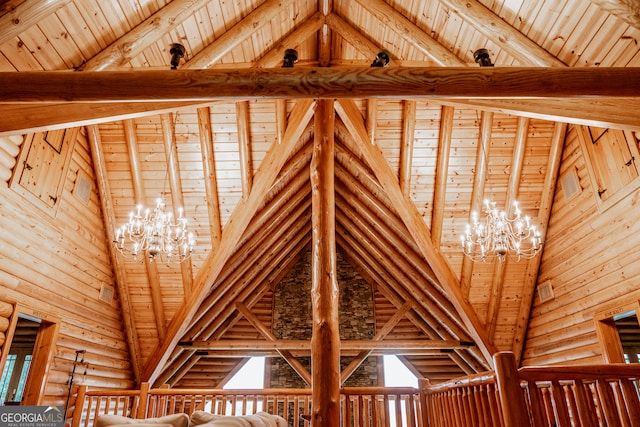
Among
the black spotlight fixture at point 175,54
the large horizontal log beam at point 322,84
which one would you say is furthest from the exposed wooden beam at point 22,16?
the black spotlight fixture at point 175,54

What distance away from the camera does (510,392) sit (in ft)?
7.45

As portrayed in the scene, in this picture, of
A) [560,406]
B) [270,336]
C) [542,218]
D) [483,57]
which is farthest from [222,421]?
[270,336]

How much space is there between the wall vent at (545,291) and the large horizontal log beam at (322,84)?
4.16 meters

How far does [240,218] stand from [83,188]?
88.3 inches

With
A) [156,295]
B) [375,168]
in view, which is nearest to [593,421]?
[375,168]

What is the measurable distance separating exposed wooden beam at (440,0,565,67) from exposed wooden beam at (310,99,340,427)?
7.23 ft

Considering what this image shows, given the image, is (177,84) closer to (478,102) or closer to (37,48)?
(37,48)

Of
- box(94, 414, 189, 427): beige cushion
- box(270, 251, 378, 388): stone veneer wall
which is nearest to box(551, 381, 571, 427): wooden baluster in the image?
box(94, 414, 189, 427): beige cushion

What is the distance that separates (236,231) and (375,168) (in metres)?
2.34

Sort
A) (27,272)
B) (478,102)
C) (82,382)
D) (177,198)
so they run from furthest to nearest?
(177,198), (82,382), (27,272), (478,102)

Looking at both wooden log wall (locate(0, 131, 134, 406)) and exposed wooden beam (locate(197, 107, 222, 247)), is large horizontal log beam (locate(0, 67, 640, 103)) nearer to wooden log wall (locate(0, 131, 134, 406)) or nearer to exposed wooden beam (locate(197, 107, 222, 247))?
wooden log wall (locate(0, 131, 134, 406))

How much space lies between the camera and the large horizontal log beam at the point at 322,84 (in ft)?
9.80

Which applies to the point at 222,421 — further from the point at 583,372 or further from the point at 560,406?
the point at 583,372

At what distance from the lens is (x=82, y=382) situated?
597 centimetres
